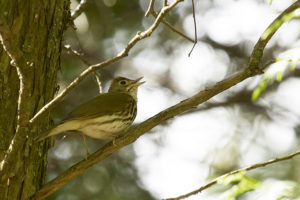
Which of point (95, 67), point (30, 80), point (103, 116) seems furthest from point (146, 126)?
point (103, 116)

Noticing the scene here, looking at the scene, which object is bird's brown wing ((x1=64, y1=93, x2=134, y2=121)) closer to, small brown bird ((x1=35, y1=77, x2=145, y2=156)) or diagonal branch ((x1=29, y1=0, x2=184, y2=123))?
small brown bird ((x1=35, y1=77, x2=145, y2=156))

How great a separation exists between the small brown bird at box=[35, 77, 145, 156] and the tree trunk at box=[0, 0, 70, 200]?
1.89ft

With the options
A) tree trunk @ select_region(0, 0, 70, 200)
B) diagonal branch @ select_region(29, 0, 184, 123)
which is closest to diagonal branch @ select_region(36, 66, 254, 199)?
tree trunk @ select_region(0, 0, 70, 200)

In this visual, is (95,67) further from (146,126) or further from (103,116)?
(103,116)

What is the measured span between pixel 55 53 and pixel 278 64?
1.91 m

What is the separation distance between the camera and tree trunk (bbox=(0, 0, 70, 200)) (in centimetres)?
317

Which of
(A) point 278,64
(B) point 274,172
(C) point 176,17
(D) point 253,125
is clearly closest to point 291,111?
(D) point 253,125

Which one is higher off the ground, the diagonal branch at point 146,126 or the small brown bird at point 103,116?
the small brown bird at point 103,116

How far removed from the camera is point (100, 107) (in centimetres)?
457

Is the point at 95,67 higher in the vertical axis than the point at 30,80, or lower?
lower

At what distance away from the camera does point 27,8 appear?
3.40 metres

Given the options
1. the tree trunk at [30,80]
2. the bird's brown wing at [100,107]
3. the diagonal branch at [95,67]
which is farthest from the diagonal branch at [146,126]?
the bird's brown wing at [100,107]

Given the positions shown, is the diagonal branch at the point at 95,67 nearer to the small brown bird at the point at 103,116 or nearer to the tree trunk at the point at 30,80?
the tree trunk at the point at 30,80

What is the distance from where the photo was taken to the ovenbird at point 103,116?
427 centimetres
